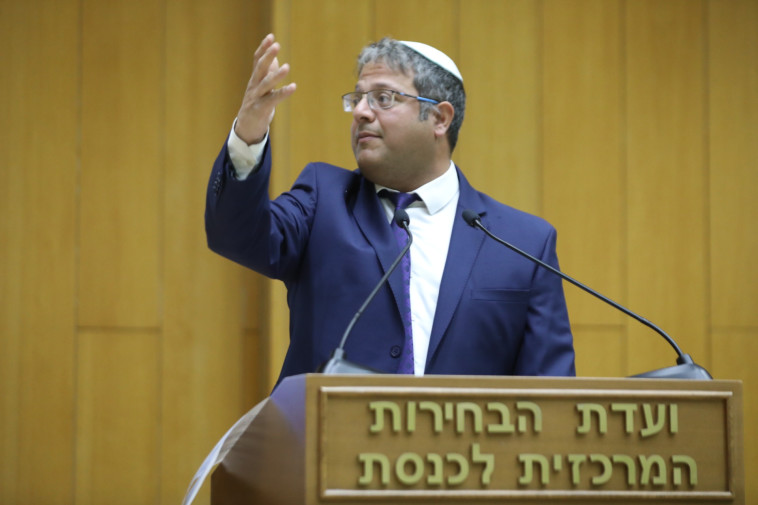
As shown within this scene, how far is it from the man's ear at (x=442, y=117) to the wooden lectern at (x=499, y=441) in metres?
1.08

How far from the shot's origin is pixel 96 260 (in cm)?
336

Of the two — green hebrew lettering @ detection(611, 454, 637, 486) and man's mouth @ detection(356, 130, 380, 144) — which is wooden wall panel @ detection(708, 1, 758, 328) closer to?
man's mouth @ detection(356, 130, 380, 144)

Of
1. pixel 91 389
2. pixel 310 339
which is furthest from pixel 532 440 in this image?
pixel 91 389

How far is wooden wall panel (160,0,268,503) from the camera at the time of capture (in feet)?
11.1

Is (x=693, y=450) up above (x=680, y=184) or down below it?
below

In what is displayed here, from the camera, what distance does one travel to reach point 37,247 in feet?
11.0

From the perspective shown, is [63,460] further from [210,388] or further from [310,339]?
[310,339]

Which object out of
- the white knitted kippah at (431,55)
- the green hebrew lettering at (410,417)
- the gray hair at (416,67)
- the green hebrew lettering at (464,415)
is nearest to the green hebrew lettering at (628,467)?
the green hebrew lettering at (464,415)

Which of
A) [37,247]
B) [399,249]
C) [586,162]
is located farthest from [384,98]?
[37,247]

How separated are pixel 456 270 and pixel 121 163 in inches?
69.5

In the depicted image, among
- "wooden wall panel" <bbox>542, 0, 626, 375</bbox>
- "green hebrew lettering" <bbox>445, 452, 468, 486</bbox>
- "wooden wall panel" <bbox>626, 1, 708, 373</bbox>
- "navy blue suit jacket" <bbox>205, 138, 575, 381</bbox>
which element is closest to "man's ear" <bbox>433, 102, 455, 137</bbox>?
"navy blue suit jacket" <bbox>205, 138, 575, 381</bbox>

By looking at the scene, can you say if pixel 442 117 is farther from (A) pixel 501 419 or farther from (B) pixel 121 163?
(B) pixel 121 163

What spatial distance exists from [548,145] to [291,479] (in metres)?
2.54

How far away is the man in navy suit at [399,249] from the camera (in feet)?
6.70
